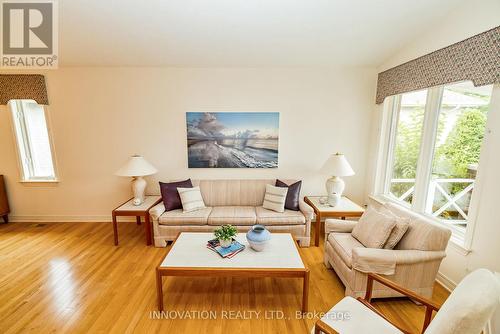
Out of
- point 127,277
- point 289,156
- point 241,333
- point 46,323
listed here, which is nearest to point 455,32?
point 289,156

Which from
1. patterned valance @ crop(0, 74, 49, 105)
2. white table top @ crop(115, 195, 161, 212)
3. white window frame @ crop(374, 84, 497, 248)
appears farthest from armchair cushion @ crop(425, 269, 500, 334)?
patterned valance @ crop(0, 74, 49, 105)

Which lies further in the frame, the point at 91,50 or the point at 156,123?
the point at 156,123

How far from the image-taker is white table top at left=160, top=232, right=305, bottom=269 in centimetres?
188

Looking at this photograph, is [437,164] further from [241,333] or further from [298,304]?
[241,333]

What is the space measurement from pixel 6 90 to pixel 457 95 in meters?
5.93

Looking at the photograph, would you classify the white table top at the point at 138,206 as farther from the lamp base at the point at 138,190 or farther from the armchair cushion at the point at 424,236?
the armchair cushion at the point at 424,236

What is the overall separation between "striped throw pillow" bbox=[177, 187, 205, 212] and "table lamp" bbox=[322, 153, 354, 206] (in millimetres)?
1830

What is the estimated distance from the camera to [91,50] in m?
2.90

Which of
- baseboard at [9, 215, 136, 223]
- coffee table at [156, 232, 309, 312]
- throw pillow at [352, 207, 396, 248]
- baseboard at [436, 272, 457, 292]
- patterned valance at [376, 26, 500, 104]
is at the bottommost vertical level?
baseboard at [436, 272, 457, 292]

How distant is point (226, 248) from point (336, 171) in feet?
5.98

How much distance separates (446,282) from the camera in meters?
2.21

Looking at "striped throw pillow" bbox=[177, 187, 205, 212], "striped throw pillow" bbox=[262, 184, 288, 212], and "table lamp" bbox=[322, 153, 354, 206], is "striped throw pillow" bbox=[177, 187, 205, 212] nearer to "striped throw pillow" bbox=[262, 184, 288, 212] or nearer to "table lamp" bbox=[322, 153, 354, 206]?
"striped throw pillow" bbox=[262, 184, 288, 212]

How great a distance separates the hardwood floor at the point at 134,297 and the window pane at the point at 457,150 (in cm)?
88

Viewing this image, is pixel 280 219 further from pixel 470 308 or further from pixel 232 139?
pixel 470 308
